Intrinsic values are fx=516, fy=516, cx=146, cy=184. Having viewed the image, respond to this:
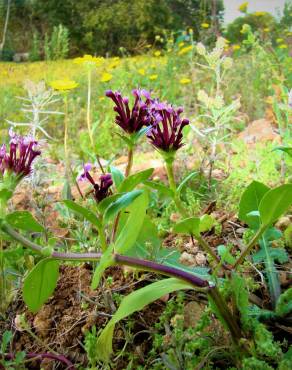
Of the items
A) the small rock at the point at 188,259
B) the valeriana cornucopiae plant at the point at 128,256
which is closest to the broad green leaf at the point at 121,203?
the valeriana cornucopiae plant at the point at 128,256

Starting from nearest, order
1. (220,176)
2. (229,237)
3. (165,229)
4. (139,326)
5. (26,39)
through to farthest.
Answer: (139,326)
(229,237)
(165,229)
(220,176)
(26,39)

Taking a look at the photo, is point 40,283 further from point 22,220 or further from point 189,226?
point 189,226

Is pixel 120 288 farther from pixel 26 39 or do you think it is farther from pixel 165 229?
pixel 26 39

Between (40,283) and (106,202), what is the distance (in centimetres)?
19

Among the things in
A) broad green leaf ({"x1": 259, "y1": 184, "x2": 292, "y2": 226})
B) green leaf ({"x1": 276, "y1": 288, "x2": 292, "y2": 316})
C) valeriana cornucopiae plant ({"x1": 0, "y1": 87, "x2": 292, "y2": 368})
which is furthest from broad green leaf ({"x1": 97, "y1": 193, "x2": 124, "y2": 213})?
green leaf ({"x1": 276, "y1": 288, "x2": 292, "y2": 316})

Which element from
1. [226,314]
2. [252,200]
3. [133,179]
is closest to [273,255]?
[252,200]

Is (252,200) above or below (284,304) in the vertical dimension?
above

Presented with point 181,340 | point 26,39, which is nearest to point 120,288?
point 181,340

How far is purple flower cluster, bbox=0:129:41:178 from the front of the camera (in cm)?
86

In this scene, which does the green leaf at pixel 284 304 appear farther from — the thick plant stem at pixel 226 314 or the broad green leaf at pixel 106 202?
the broad green leaf at pixel 106 202

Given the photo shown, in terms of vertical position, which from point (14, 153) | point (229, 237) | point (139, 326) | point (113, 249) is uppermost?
point (14, 153)

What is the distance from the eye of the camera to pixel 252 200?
0.98 m

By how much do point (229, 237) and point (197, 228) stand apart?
39 centimetres

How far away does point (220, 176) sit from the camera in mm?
1911
